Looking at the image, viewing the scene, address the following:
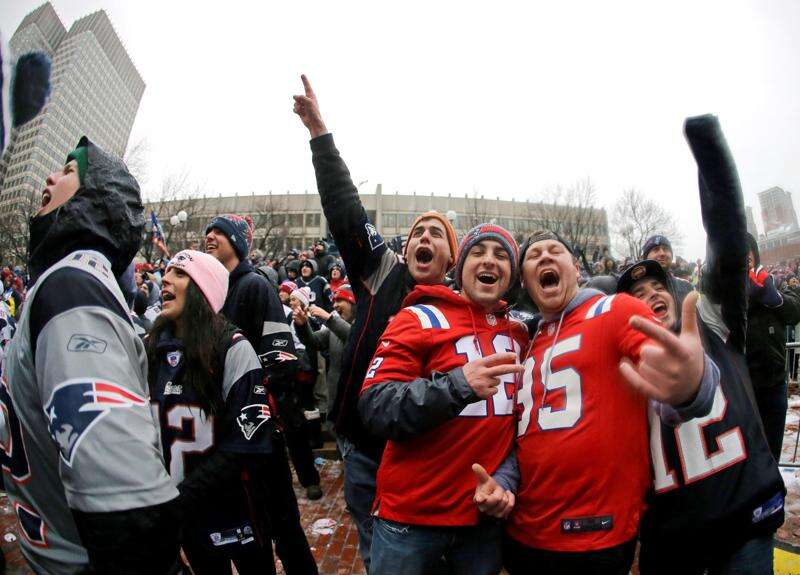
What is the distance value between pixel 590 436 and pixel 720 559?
869mm

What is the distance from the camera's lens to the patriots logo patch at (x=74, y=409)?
1192 millimetres

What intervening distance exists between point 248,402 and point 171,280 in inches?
31.7

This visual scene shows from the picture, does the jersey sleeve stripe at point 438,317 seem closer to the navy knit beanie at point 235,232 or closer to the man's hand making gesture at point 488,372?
the man's hand making gesture at point 488,372

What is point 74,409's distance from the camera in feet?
3.93

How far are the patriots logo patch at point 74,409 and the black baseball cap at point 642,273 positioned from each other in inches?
95.9

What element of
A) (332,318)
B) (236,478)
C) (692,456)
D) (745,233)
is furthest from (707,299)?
Result: (332,318)

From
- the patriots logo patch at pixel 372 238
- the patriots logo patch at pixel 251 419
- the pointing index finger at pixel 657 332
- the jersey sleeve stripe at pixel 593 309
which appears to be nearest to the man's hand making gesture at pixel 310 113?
the patriots logo patch at pixel 372 238

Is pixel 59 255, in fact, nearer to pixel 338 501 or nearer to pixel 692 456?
pixel 692 456

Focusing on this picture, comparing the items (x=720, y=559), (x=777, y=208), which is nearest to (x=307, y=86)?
(x=720, y=559)

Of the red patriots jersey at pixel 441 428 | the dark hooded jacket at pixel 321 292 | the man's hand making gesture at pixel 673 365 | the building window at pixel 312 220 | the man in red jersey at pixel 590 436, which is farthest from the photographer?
the building window at pixel 312 220

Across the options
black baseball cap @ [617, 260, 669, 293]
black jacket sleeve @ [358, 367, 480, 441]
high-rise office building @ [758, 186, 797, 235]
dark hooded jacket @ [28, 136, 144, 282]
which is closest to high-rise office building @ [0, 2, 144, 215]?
dark hooded jacket @ [28, 136, 144, 282]

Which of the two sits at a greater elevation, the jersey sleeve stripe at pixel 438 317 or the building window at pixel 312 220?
the building window at pixel 312 220

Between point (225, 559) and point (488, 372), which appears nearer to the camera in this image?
point (488, 372)

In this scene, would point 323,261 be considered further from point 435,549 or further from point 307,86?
point 435,549
